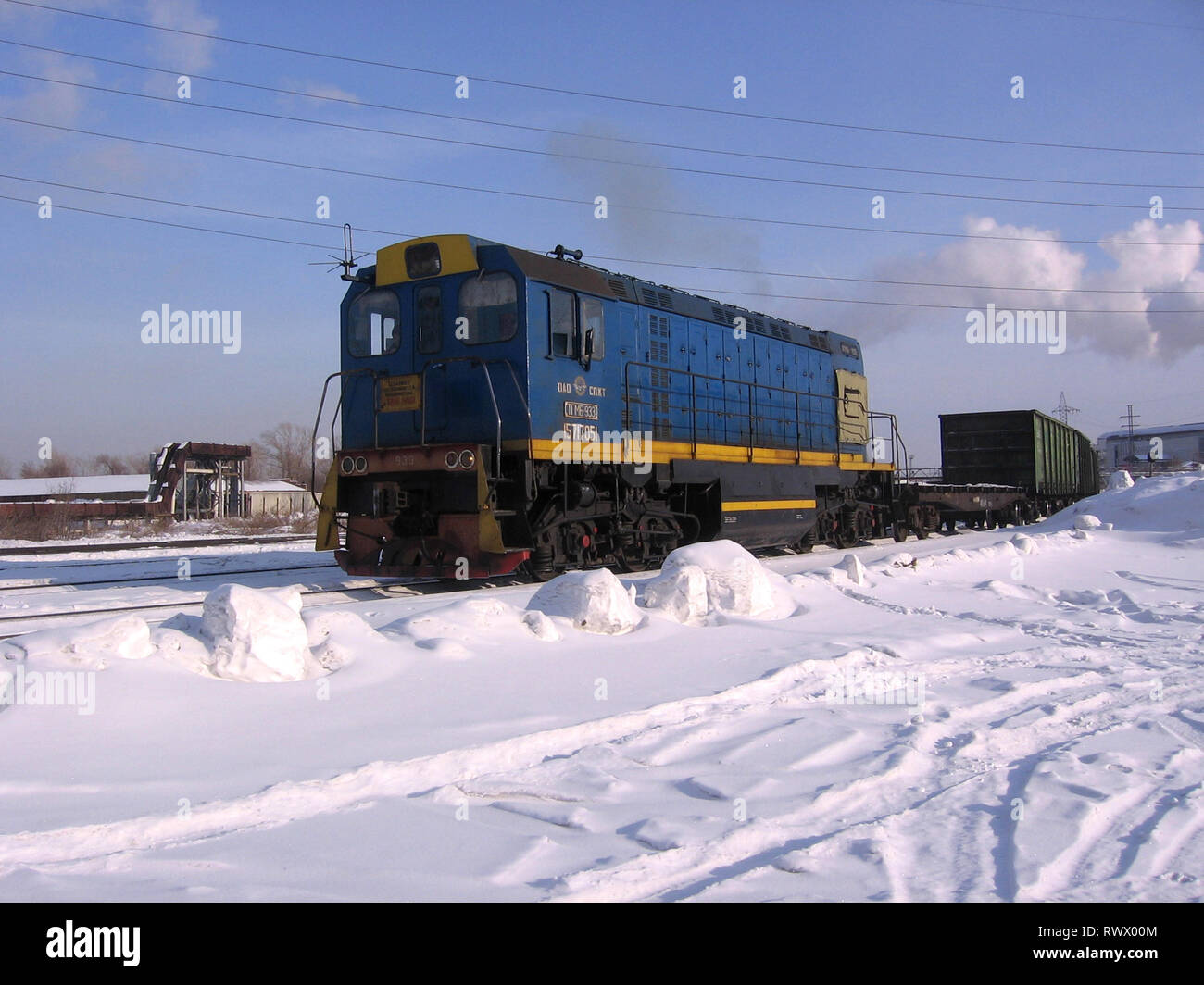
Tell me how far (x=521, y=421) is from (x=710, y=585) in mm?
3427

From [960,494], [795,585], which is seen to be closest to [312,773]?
[795,585]

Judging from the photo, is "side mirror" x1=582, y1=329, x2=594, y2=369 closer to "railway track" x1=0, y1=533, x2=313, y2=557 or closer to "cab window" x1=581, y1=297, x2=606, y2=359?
"cab window" x1=581, y1=297, x2=606, y2=359

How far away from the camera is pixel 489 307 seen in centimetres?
1070

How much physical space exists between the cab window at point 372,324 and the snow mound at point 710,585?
17.3 feet

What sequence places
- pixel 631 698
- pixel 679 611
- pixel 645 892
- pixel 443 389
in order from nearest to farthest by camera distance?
1. pixel 645 892
2. pixel 631 698
3. pixel 679 611
4. pixel 443 389

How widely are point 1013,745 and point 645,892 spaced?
8.82 ft

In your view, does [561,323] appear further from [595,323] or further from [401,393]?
[401,393]

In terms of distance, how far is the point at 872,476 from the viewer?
1908 centimetres

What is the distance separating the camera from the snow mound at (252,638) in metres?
5.15

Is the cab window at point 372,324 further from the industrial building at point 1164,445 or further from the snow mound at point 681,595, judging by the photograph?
the industrial building at point 1164,445
